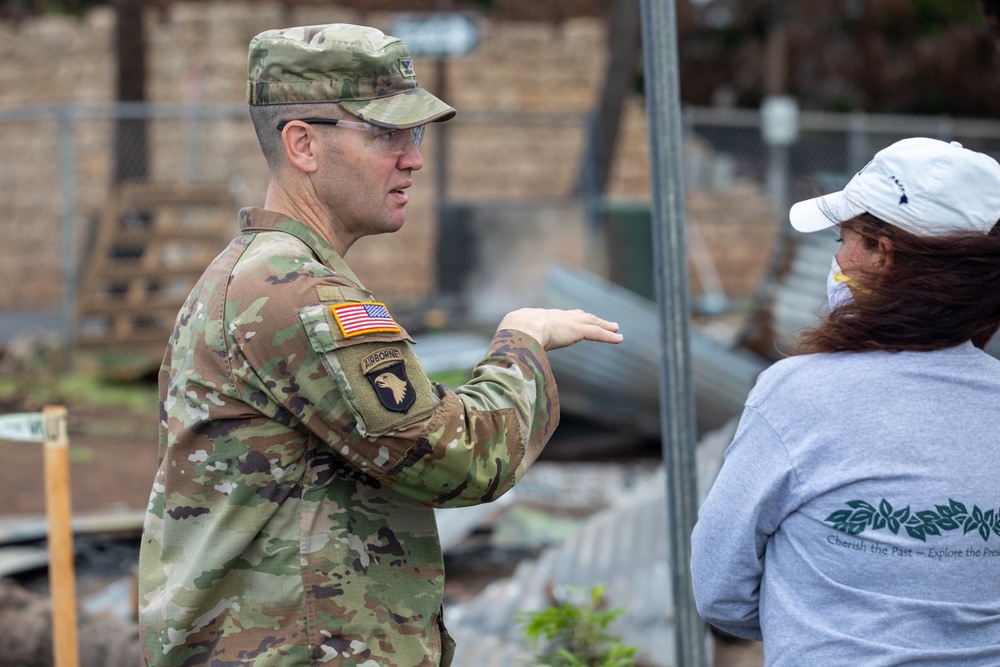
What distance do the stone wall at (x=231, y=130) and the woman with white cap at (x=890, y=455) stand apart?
12.2 m

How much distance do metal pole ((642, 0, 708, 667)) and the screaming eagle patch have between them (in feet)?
3.16

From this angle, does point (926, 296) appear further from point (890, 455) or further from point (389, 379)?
point (389, 379)

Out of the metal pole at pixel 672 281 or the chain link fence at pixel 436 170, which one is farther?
the chain link fence at pixel 436 170

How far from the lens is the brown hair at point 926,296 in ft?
5.16

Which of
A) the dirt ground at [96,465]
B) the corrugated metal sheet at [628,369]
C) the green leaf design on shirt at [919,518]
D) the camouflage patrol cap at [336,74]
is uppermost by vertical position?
the camouflage patrol cap at [336,74]

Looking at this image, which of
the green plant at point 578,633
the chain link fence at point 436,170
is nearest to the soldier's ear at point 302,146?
the green plant at point 578,633

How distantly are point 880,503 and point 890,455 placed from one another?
69mm

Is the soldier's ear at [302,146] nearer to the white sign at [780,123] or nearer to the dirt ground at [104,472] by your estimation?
the dirt ground at [104,472]

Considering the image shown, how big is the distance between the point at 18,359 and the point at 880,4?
607 inches

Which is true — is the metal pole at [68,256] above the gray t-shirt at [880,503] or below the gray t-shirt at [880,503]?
below

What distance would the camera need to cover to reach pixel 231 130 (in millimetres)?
14078

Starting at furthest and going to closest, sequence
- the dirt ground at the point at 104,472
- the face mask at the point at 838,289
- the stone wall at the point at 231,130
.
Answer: the stone wall at the point at 231,130
the dirt ground at the point at 104,472
the face mask at the point at 838,289

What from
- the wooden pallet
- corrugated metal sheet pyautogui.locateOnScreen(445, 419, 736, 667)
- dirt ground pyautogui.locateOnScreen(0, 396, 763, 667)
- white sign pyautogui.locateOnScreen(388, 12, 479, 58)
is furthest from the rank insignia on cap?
the wooden pallet

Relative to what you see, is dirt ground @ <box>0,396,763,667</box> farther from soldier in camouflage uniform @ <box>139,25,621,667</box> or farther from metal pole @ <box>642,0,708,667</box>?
soldier in camouflage uniform @ <box>139,25,621,667</box>
